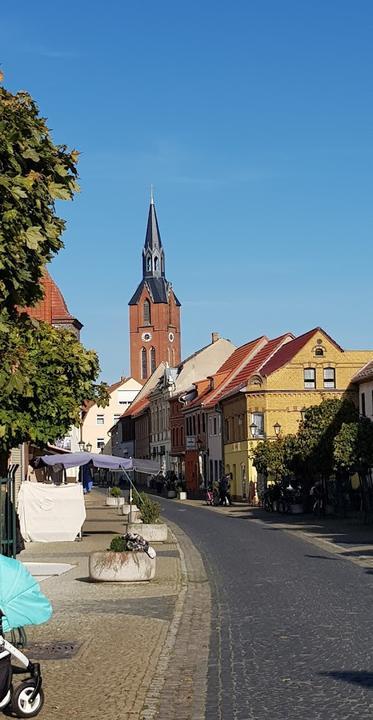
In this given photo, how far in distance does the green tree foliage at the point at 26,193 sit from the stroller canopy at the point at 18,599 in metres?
2.17

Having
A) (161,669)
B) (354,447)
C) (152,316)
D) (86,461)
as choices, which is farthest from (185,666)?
(152,316)

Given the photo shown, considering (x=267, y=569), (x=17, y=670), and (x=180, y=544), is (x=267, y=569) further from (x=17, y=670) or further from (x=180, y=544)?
(x=17, y=670)

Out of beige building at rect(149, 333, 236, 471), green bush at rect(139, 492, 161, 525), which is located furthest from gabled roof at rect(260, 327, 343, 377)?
green bush at rect(139, 492, 161, 525)

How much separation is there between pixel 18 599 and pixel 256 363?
224 ft

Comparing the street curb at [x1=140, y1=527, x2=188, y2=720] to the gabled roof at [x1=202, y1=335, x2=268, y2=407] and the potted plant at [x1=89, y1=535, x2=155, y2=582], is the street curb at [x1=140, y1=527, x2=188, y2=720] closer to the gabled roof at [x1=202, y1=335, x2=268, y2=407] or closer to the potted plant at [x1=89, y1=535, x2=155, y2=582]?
the potted plant at [x1=89, y1=535, x2=155, y2=582]

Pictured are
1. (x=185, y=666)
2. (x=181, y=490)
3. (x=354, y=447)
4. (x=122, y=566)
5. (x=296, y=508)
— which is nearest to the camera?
(x=185, y=666)

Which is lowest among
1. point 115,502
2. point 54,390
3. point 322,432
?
point 115,502

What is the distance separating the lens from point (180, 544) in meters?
30.4

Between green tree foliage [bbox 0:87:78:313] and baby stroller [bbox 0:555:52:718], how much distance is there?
222cm

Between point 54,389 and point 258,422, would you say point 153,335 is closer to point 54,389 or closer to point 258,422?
point 258,422

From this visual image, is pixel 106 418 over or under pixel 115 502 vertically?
over

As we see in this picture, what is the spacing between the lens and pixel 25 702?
867 cm

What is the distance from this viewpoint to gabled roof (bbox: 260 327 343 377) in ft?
216

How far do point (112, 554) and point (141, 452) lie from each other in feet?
368
